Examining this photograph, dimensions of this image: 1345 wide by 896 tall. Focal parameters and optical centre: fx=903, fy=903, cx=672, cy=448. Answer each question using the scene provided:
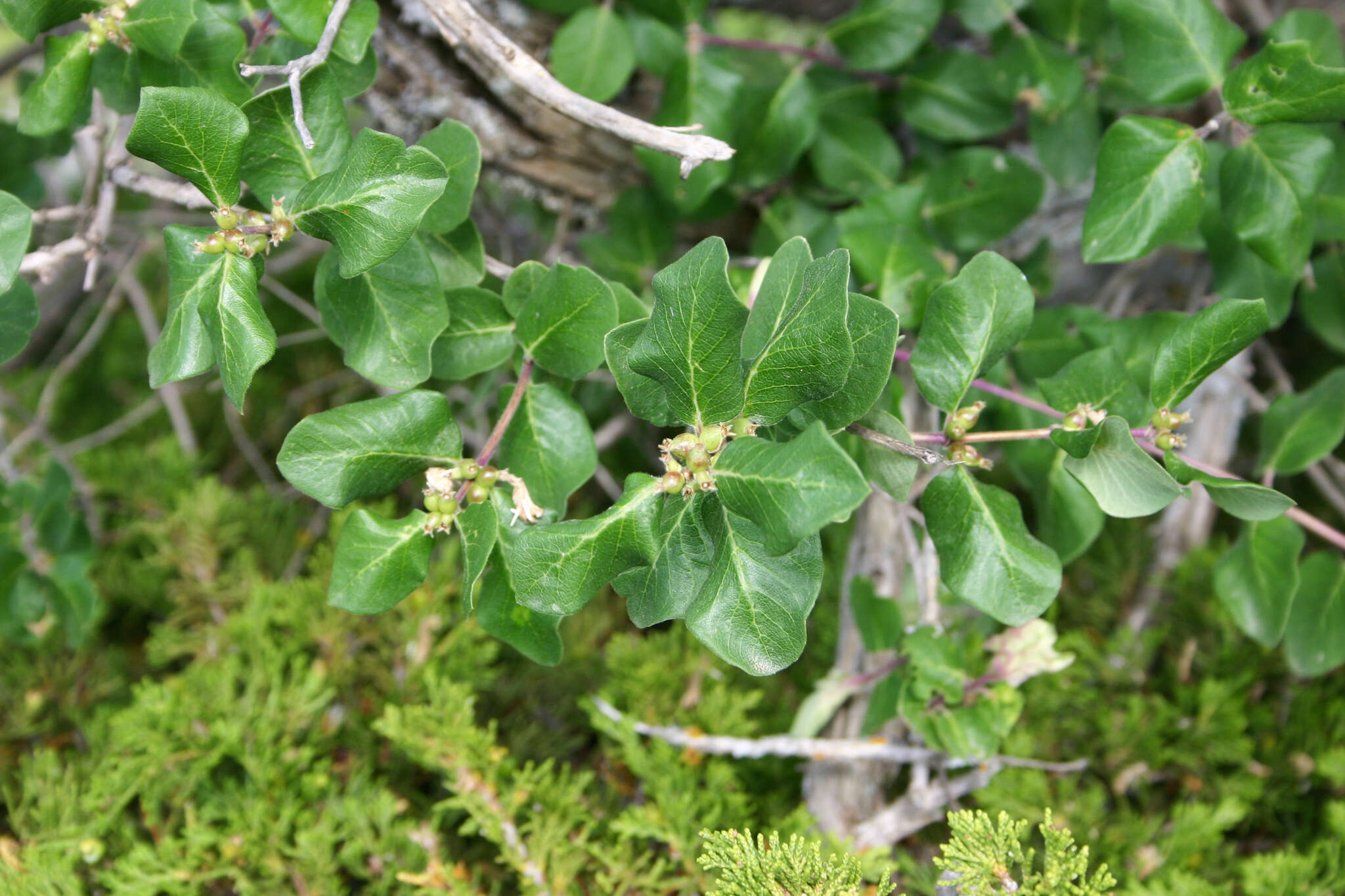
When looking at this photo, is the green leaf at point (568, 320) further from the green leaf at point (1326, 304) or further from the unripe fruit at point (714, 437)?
the green leaf at point (1326, 304)

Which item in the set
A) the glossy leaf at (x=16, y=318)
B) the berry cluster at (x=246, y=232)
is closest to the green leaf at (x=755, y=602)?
the berry cluster at (x=246, y=232)

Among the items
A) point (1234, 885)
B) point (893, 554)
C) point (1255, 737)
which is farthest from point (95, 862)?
point (1255, 737)

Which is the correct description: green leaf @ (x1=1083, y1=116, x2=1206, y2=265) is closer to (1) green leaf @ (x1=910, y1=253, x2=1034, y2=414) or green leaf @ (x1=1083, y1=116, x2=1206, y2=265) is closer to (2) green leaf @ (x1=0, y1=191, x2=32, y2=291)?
(1) green leaf @ (x1=910, y1=253, x2=1034, y2=414)

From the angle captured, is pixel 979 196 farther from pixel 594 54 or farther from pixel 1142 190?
pixel 594 54

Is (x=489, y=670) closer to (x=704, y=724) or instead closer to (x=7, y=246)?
(x=704, y=724)

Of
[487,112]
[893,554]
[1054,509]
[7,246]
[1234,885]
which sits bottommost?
[1234,885]

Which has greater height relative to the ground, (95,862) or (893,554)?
(893,554)
